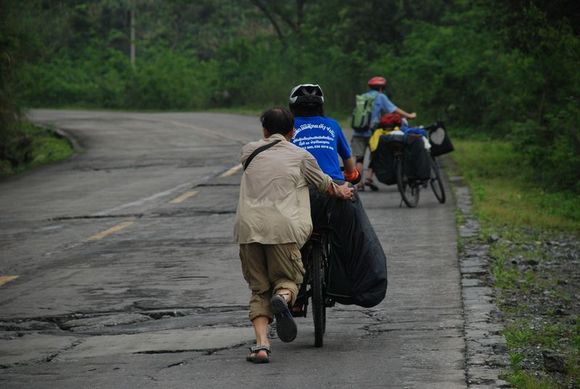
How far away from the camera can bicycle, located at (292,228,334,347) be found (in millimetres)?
8422

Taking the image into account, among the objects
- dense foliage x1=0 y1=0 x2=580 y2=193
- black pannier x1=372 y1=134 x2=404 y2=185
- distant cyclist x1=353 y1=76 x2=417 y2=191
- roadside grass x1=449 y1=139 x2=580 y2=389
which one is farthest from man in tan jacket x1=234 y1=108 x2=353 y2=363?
dense foliage x1=0 y1=0 x2=580 y2=193

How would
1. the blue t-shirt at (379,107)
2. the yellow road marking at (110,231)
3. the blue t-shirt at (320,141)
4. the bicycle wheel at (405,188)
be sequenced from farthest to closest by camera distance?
the blue t-shirt at (379,107), the bicycle wheel at (405,188), the yellow road marking at (110,231), the blue t-shirt at (320,141)

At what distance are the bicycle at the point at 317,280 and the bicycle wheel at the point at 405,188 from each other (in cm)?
872

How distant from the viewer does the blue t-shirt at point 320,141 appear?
29.8 ft

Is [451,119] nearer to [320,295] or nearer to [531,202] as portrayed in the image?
[531,202]

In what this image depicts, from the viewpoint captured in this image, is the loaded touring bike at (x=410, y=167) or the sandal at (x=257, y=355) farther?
the loaded touring bike at (x=410, y=167)

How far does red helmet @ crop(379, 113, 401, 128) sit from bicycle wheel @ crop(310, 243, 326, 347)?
10073 millimetres

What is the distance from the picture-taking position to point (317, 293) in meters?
8.41

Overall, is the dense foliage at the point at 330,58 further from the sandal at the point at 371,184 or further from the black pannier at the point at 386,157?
the black pannier at the point at 386,157

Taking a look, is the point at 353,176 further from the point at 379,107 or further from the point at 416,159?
the point at 379,107

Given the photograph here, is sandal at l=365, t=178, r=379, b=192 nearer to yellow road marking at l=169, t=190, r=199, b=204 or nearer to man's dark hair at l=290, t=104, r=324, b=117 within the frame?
yellow road marking at l=169, t=190, r=199, b=204

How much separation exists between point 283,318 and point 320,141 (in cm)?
160

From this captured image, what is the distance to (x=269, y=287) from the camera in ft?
27.3

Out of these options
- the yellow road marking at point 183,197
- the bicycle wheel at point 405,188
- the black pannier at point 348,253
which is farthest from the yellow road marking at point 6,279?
the yellow road marking at point 183,197
